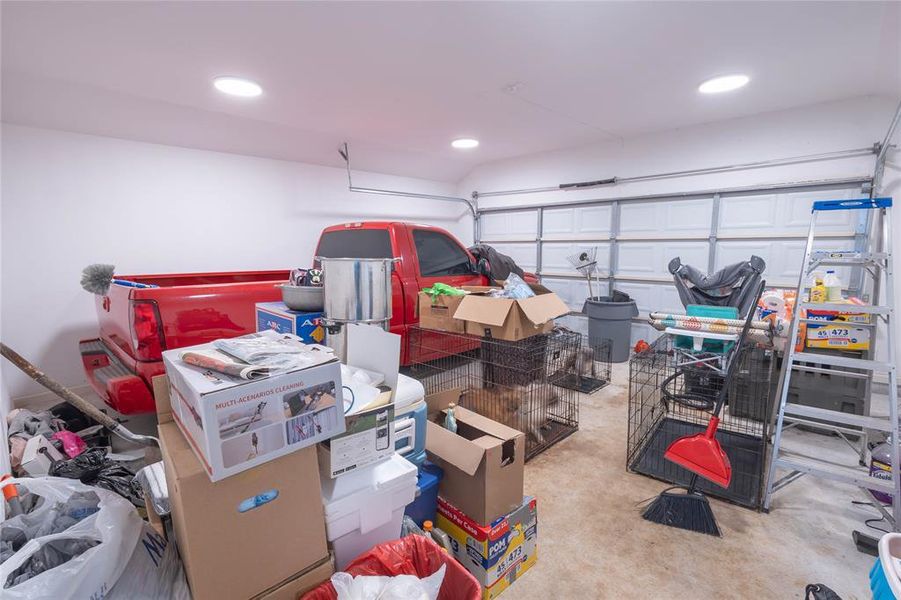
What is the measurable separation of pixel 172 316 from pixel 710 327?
3.13m

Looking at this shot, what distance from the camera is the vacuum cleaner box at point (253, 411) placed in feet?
3.02

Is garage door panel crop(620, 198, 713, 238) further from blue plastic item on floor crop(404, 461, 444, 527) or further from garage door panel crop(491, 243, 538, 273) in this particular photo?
blue plastic item on floor crop(404, 461, 444, 527)

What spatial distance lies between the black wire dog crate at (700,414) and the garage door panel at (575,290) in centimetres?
226

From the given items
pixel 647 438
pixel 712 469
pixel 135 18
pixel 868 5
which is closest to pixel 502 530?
pixel 712 469

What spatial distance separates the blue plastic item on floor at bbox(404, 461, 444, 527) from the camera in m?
1.65

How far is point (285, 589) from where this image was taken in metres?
1.10

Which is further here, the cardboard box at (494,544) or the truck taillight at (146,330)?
the truck taillight at (146,330)

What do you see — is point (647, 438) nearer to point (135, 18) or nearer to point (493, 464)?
point (493, 464)

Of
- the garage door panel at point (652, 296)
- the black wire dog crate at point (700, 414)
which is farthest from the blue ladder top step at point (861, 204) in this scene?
the garage door panel at point (652, 296)

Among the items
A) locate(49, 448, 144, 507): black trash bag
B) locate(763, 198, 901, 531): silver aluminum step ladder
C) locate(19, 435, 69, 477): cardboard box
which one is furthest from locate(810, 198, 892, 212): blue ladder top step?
locate(19, 435, 69, 477): cardboard box

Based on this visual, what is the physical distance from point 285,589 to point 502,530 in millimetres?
854

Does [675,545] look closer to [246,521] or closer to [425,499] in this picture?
[425,499]

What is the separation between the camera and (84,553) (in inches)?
38.5

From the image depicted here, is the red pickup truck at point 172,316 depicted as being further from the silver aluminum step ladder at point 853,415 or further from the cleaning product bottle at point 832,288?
the cleaning product bottle at point 832,288
